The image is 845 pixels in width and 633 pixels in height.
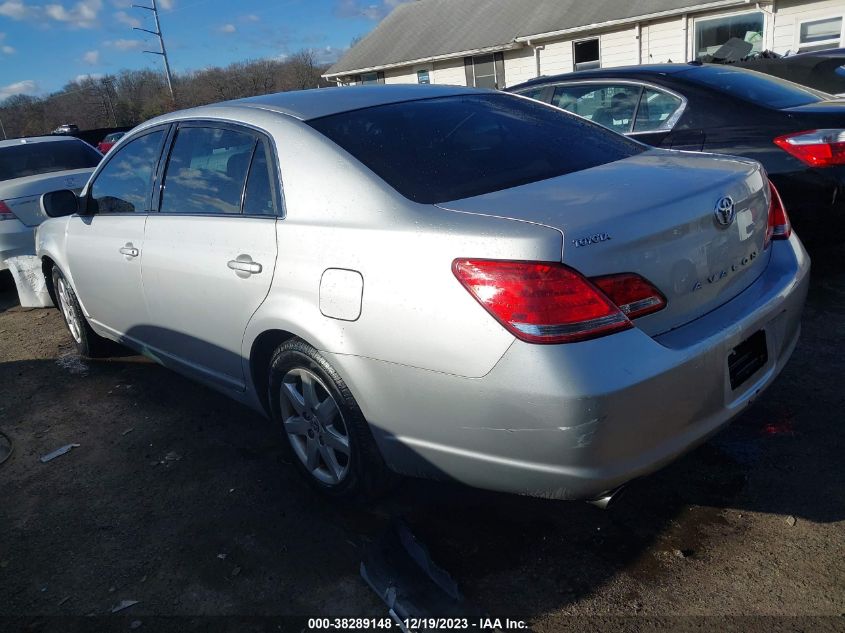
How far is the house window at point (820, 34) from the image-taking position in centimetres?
1464

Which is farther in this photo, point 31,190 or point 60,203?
point 31,190

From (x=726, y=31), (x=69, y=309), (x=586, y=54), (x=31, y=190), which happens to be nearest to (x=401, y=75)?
(x=586, y=54)

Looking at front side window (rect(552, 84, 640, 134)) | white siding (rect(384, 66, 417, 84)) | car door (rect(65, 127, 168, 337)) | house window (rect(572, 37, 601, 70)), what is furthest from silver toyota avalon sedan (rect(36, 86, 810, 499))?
white siding (rect(384, 66, 417, 84))

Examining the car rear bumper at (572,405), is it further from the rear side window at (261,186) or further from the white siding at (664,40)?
the white siding at (664,40)

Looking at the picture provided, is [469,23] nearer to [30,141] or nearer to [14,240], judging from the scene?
[30,141]

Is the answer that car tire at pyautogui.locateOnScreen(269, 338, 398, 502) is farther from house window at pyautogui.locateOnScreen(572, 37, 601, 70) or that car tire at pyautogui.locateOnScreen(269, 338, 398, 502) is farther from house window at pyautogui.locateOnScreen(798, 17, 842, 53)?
house window at pyautogui.locateOnScreen(572, 37, 601, 70)

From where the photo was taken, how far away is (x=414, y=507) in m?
2.93

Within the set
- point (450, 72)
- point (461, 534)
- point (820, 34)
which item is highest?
point (450, 72)

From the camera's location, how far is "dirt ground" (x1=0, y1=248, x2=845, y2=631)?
2.31 meters

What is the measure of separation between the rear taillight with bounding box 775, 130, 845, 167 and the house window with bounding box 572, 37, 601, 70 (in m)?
15.7

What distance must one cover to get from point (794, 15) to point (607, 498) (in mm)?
16379

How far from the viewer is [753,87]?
4.92 metres

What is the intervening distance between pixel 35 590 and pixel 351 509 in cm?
123

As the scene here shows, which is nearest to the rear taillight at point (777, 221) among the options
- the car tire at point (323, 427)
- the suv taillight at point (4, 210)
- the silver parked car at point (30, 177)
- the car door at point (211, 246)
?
the car tire at point (323, 427)
